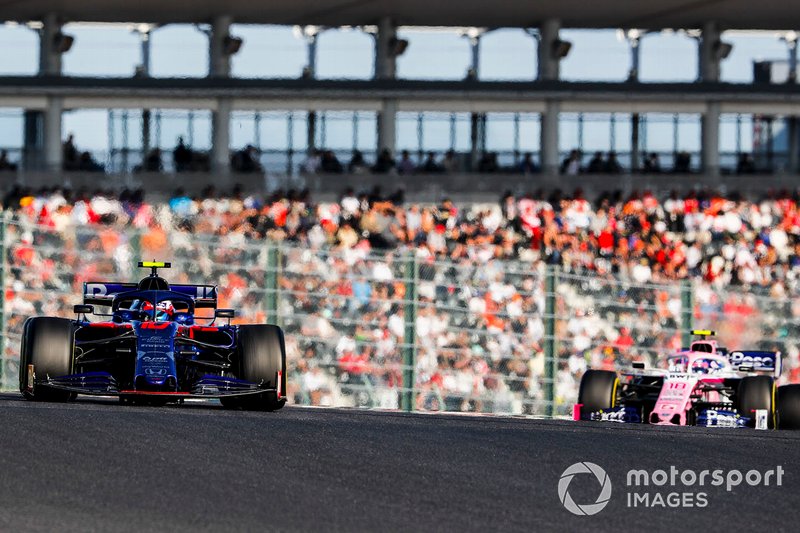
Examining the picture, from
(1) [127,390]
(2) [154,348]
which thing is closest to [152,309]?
(2) [154,348]

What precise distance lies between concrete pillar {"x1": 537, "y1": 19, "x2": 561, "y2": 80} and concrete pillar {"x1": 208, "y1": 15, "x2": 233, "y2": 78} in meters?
7.01

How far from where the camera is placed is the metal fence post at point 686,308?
17.6 meters

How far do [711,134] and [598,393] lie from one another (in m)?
23.4

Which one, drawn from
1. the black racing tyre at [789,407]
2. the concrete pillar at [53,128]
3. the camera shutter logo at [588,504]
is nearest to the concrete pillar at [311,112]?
the concrete pillar at [53,128]

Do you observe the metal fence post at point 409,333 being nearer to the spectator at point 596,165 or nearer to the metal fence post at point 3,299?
the metal fence post at point 3,299

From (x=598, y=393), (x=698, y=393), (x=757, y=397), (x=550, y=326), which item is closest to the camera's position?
(x=757, y=397)

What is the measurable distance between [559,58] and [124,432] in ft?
97.4

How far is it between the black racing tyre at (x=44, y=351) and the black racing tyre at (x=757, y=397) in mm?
6050

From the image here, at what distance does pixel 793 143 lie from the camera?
38469 mm

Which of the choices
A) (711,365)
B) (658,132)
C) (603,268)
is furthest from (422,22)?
(711,365)

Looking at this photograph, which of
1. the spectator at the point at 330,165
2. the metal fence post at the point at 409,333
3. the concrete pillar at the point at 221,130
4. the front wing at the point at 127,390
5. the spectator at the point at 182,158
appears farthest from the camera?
the concrete pillar at the point at 221,130

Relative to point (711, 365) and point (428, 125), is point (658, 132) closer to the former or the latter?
point (428, 125)

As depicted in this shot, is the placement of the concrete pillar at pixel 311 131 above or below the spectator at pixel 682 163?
above

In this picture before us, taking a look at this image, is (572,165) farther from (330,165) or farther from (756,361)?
(756,361)
